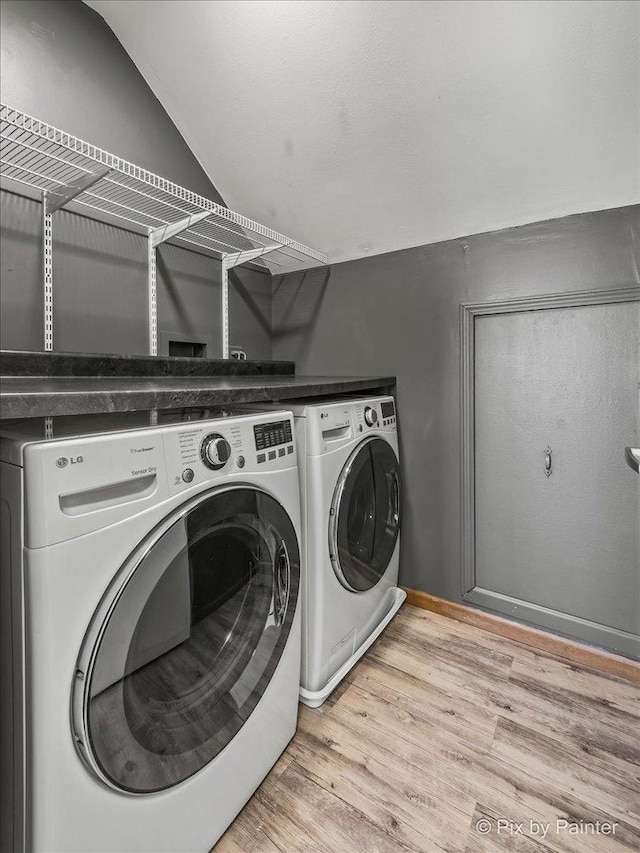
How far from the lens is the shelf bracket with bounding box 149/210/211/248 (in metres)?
1.60

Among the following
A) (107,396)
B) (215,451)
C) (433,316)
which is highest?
(433,316)

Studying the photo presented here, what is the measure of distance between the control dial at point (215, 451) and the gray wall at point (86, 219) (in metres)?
0.92

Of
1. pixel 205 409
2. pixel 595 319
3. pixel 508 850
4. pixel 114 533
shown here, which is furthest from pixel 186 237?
pixel 508 850

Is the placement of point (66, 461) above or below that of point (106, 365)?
below

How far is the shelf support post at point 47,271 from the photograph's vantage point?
4.65ft

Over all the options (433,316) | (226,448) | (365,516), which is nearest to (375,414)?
(365,516)

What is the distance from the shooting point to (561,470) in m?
1.71

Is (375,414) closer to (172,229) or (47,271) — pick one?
(172,229)

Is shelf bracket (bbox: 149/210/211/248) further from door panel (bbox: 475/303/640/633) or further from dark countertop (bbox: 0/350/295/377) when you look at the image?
door panel (bbox: 475/303/640/633)

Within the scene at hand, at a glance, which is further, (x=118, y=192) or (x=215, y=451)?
(x=118, y=192)

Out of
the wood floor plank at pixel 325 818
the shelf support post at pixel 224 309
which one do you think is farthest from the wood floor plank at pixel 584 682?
the shelf support post at pixel 224 309

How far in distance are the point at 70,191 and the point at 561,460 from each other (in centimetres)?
198

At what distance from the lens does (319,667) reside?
1366mm

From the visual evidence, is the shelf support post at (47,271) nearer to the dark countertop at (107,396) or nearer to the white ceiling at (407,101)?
the dark countertop at (107,396)
